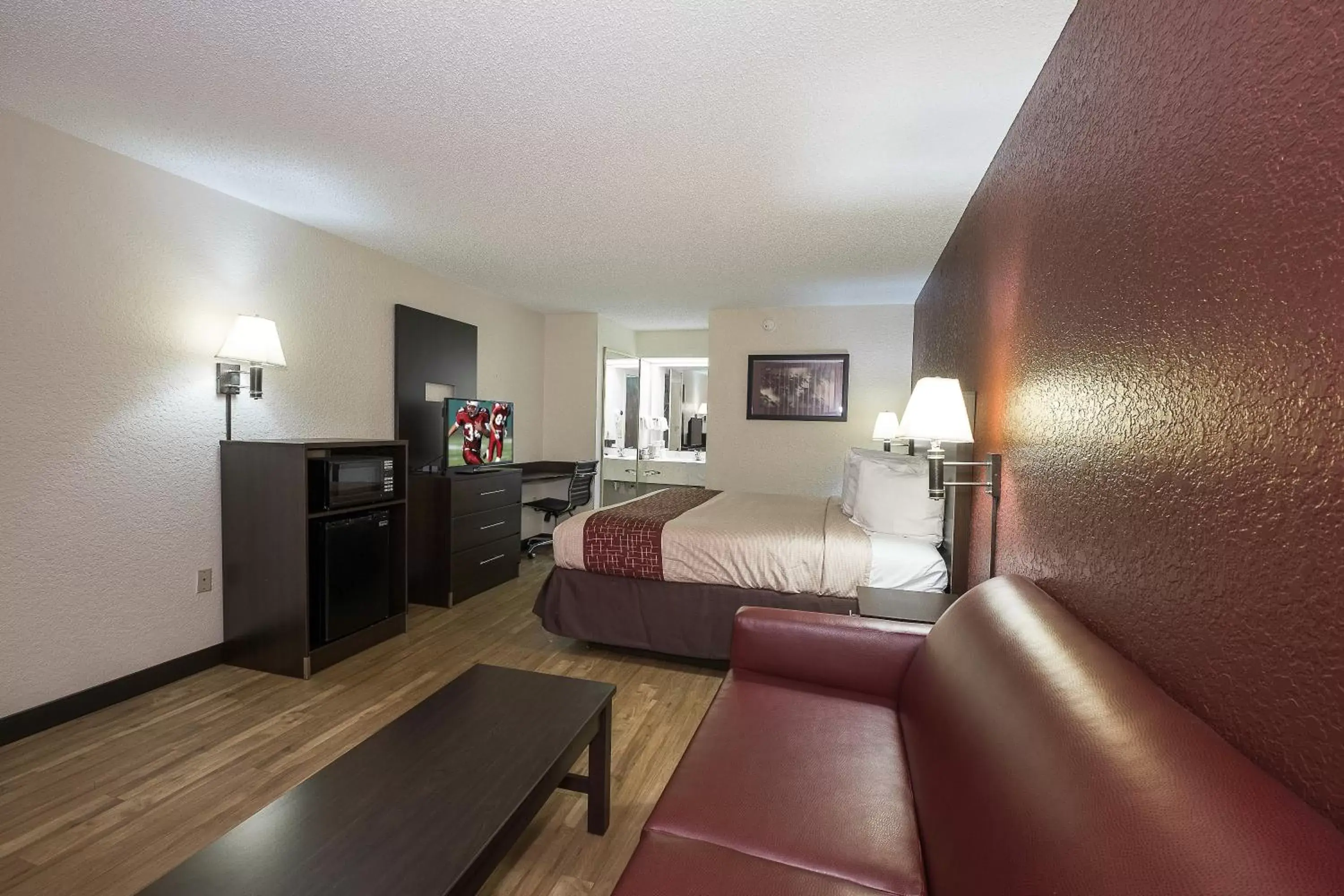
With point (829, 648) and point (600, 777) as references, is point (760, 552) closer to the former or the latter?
point (829, 648)

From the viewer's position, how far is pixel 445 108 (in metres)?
2.08

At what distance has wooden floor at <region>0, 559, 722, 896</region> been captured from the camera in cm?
165

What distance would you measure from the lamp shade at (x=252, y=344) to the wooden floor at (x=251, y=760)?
1.62 m

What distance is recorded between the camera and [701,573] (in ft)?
9.78

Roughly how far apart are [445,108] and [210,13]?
673 millimetres

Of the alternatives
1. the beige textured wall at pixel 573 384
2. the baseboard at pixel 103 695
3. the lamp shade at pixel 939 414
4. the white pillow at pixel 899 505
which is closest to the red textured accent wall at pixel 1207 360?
the lamp shade at pixel 939 414

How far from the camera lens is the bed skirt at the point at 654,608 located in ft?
9.61

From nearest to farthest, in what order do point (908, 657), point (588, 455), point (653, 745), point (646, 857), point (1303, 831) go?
point (1303, 831) < point (646, 857) < point (908, 657) < point (653, 745) < point (588, 455)

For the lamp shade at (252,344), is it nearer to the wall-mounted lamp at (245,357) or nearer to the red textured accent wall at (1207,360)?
the wall-mounted lamp at (245,357)

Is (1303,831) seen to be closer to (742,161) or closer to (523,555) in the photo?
(742,161)

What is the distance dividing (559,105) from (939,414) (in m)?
Answer: 1.77

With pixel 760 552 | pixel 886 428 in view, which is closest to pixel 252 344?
pixel 760 552

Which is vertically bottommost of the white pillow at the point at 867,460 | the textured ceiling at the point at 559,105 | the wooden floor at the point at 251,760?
the wooden floor at the point at 251,760

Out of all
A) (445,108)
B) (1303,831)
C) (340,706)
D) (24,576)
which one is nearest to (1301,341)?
(1303,831)
